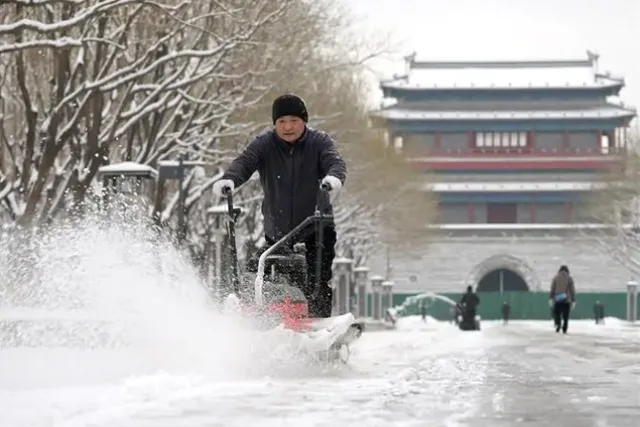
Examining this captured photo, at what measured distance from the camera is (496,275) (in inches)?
3238

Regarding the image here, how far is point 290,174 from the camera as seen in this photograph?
9633 millimetres

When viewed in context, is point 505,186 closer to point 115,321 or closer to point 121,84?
point 121,84

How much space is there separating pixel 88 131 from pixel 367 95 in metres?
16.0

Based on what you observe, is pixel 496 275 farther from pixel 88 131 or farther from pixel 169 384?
pixel 169 384

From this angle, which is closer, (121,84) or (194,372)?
(194,372)

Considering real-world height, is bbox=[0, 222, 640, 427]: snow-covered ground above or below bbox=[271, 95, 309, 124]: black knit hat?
below

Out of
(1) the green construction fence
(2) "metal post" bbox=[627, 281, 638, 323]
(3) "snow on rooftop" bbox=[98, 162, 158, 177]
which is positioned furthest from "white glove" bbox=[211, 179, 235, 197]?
(1) the green construction fence

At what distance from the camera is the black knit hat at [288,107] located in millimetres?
9531

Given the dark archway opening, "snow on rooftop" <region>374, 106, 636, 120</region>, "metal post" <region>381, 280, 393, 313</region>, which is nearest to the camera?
"metal post" <region>381, 280, 393, 313</region>

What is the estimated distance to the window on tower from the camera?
266ft

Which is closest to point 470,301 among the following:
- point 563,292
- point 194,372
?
point 563,292

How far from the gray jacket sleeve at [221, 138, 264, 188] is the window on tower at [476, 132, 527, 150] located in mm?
71854

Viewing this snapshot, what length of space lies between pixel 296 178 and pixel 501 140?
72.4 m

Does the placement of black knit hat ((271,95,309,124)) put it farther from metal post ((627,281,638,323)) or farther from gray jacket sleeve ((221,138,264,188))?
metal post ((627,281,638,323))
